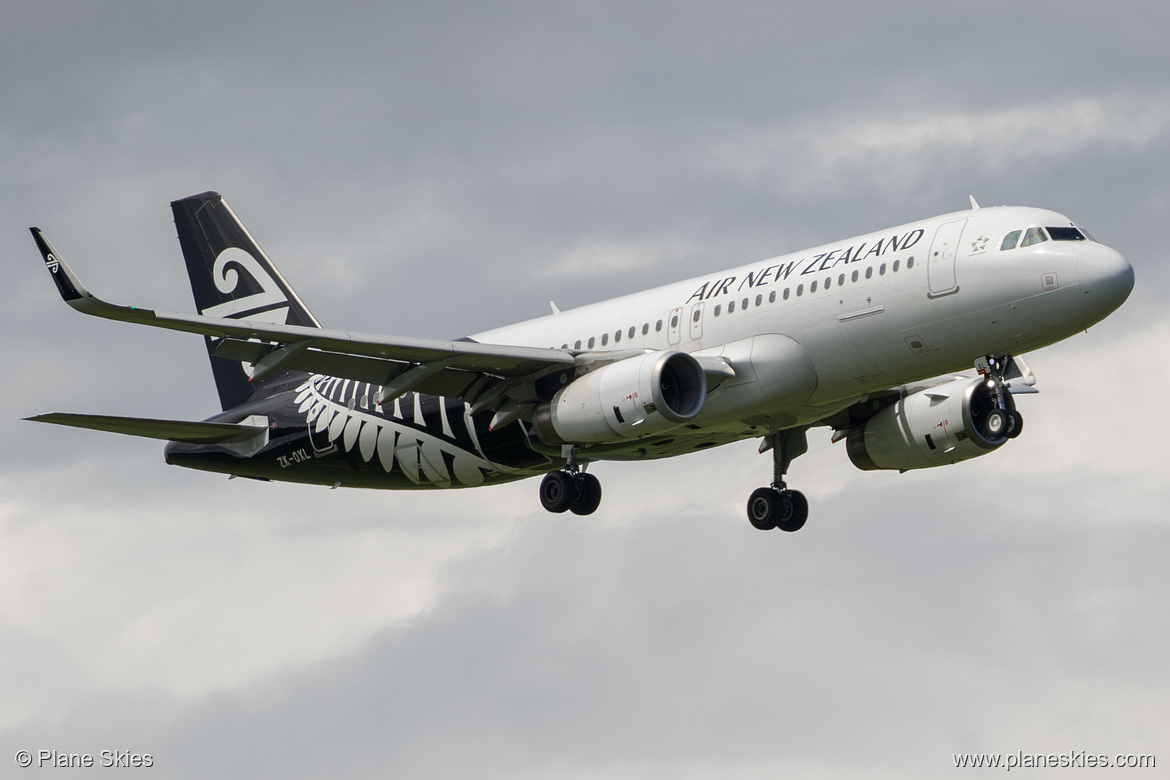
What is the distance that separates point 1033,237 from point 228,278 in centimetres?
2429

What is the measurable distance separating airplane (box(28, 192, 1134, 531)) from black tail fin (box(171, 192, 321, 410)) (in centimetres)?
202

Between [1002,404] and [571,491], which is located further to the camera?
[571,491]

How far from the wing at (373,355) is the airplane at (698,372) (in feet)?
0.17

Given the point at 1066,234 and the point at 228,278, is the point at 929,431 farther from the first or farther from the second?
the point at 228,278

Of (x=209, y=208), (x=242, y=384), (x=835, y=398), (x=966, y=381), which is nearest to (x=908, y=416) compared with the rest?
(x=966, y=381)

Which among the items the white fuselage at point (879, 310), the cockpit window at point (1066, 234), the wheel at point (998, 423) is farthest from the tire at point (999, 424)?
the cockpit window at point (1066, 234)

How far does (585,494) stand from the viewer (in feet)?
125

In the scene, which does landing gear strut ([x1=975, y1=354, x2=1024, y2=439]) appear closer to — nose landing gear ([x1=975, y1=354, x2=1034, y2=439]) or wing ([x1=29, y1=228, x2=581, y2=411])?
nose landing gear ([x1=975, y1=354, x2=1034, y2=439])

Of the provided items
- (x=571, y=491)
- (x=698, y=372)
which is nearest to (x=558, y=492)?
(x=571, y=491)

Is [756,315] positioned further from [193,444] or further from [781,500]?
[193,444]

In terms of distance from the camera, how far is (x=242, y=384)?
152ft

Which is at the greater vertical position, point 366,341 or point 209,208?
point 209,208

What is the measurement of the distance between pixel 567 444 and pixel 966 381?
33.8 feet

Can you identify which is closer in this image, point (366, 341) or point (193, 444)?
point (366, 341)
